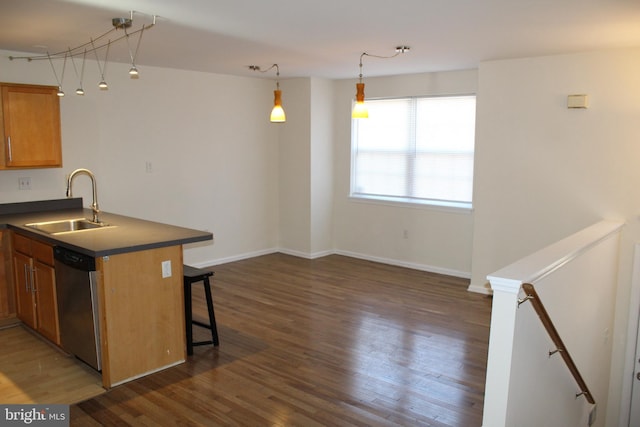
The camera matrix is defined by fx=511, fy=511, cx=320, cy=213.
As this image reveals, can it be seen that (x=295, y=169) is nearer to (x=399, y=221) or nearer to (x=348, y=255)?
(x=348, y=255)

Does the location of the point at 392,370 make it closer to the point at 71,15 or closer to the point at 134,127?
the point at 71,15

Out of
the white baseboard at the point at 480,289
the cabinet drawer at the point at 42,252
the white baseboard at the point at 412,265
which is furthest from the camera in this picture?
the white baseboard at the point at 412,265

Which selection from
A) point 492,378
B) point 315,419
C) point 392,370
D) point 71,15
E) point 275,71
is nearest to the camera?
point 492,378

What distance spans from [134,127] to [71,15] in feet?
8.01

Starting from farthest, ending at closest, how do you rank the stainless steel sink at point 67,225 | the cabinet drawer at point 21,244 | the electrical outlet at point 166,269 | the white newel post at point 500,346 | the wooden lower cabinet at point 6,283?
the wooden lower cabinet at point 6,283, the stainless steel sink at point 67,225, the cabinet drawer at point 21,244, the electrical outlet at point 166,269, the white newel post at point 500,346

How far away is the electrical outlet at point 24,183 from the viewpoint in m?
4.90

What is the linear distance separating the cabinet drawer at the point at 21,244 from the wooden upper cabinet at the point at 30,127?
2.30ft

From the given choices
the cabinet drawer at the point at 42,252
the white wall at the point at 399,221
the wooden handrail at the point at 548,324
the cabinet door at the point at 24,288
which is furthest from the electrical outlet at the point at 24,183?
the wooden handrail at the point at 548,324

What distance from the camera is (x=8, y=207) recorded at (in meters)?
4.82

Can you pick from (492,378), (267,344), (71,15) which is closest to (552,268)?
(492,378)

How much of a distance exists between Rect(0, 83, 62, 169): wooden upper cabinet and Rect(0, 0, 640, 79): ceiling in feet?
1.33

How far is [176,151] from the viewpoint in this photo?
618 cm

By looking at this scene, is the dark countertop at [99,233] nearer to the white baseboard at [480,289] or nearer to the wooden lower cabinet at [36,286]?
the wooden lower cabinet at [36,286]

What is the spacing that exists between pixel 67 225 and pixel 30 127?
38.1 inches
